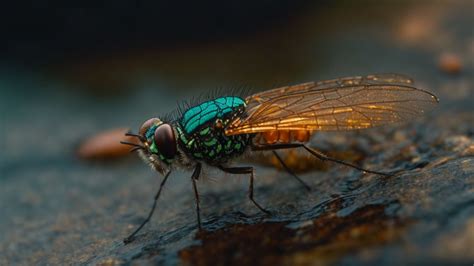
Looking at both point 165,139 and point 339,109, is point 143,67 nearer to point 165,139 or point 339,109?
point 165,139

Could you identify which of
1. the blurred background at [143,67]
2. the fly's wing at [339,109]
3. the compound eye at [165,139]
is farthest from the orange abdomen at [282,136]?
the compound eye at [165,139]

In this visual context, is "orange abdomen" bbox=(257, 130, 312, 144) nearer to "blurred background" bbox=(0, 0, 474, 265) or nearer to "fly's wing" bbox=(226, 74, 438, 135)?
"fly's wing" bbox=(226, 74, 438, 135)

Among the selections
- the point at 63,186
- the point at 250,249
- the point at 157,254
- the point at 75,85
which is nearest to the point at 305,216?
the point at 250,249

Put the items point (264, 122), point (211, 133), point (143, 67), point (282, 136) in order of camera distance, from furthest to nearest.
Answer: point (143, 67) → point (282, 136) → point (211, 133) → point (264, 122)

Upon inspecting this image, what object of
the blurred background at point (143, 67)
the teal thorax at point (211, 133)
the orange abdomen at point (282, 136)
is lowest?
the orange abdomen at point (282, 136)

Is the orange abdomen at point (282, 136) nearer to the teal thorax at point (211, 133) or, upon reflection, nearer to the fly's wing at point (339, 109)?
the teal thorax at point (211, 133)

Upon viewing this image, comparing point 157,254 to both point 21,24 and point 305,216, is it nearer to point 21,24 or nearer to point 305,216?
point 305,216

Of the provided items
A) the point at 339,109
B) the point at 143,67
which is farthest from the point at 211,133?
the point at 143,67
